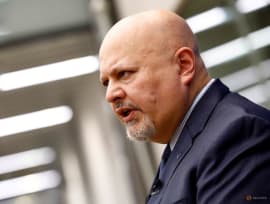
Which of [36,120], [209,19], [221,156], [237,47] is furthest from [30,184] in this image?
[221,156]

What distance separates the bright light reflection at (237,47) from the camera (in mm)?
1776

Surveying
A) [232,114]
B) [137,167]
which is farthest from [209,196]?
[137,167]

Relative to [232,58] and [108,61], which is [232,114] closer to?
[108,61]

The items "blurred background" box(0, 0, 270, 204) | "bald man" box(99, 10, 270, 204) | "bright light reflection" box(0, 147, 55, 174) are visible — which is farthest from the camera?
"bright light reflection" box(0, 147, 55, 174)

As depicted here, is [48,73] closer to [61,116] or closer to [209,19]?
[61,116]

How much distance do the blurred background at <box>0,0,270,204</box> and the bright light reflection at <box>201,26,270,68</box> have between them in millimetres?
1235

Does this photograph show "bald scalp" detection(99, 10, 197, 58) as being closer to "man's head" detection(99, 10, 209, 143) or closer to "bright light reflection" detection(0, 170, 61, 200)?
"man's head" detection(99, 10, 209, 143)

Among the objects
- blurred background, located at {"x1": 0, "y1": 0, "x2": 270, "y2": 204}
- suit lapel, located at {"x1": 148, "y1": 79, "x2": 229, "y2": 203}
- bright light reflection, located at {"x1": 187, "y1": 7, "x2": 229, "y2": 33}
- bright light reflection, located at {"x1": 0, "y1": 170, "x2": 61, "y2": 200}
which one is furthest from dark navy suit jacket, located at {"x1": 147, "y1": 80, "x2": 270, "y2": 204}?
bright light reflection, located at {"x1": 0, "y1": 170, "x2": 61, "y2": 200}

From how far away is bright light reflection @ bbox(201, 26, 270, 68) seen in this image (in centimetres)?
178

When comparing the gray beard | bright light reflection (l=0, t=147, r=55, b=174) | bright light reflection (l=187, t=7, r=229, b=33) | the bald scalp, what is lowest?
the gray beard

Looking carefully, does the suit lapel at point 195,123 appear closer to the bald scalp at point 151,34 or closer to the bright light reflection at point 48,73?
the bald scalp at point 151,34

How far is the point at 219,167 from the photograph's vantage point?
3.42 feet

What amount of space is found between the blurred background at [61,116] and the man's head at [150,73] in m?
2.05

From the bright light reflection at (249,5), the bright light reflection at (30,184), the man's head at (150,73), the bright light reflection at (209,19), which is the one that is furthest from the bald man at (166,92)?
the bright light reflection at (30,184)
